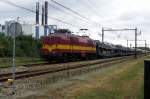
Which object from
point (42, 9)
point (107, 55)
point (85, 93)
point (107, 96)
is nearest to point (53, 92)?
point (85, 93)

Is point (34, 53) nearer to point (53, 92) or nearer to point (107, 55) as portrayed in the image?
point (107, 55)

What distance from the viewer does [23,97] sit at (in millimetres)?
14375

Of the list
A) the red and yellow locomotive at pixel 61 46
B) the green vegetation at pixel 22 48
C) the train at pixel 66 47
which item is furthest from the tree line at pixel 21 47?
the red and yellow locomotive at pixel 61 46

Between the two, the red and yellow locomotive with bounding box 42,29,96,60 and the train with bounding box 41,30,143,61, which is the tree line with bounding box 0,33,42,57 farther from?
the red and yellow locomotive with bounding box 42,29,96,60

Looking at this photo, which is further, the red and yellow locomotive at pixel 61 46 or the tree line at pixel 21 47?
the tree line at pixel 21 47

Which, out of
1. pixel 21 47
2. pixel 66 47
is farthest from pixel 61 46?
pixel 21 47

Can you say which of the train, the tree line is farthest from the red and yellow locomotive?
the tree line

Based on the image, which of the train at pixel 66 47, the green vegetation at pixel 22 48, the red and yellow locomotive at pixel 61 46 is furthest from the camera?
the green vegetation at pixel 22 48

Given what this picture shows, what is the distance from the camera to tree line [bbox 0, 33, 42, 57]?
186 ft

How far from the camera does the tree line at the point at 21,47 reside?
56.8 metres

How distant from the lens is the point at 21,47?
66062 mm

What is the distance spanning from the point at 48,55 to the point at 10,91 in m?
28.0

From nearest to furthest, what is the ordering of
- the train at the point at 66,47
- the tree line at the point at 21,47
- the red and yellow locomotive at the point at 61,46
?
the red and yellow locomotive at the point at 61,46 < the train at the point at 66,47 < the tree line at the point at 21,47

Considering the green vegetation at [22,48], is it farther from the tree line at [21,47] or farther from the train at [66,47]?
the train at [66,47]
